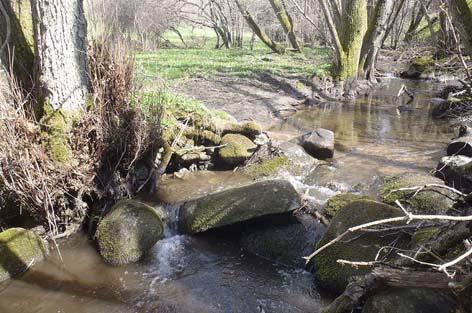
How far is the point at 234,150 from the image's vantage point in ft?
26.2

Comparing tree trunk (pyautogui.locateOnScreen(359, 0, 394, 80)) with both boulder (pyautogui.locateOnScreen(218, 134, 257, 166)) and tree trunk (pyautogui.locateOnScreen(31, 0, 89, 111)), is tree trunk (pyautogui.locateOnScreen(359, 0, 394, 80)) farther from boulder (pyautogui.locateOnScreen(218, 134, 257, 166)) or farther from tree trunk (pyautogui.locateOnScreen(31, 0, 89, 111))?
tree trunk (pyautogui.locateOnScreen(31, 0, 89, 111))

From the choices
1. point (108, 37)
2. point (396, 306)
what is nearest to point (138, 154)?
point (108, 37)

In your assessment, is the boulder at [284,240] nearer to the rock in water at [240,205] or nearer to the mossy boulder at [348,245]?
the rock in water at [240,205]

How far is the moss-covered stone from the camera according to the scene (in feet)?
19.5

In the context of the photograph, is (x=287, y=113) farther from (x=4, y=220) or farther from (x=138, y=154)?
(x=4, y=220)

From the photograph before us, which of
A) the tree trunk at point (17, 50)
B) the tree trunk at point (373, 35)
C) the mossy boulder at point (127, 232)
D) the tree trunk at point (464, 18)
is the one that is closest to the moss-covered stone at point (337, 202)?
the mossy boulder at point (127, 232)

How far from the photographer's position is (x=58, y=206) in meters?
5.64

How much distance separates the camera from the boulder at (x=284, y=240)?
17.1 ft

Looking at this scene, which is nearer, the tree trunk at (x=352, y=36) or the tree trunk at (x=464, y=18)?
the tree trunk at (x=464, y=18)

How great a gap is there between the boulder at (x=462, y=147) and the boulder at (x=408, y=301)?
535 cm

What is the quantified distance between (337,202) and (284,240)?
1216 mm

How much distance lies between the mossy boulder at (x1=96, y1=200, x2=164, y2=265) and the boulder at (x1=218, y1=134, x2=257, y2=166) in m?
2.58

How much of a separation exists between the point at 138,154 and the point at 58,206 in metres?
1.39

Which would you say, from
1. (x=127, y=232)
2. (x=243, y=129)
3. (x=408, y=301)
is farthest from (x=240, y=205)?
(x=243, y=129)
